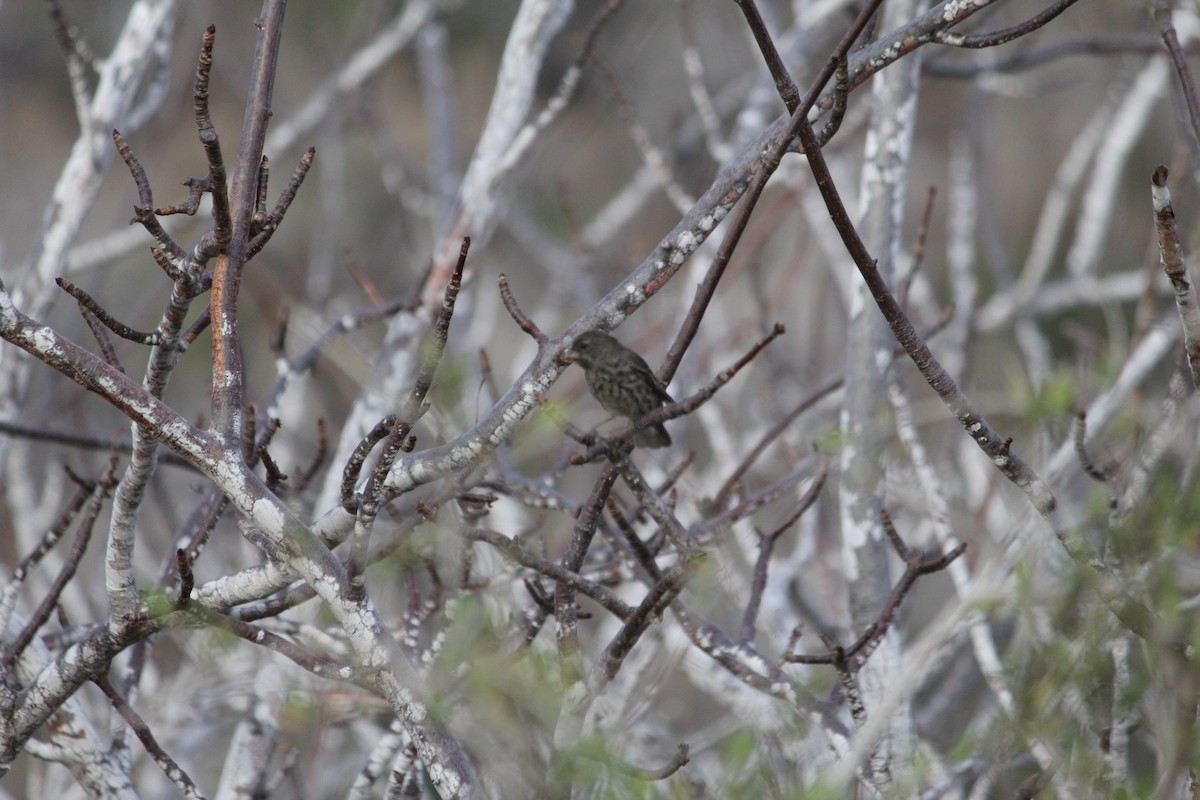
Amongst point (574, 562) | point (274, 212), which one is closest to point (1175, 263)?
point (574, 562)

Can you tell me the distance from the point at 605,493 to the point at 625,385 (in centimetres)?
42

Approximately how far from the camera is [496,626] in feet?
6.81

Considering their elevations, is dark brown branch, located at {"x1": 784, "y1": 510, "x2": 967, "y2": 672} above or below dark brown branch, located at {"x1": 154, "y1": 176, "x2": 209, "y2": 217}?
below

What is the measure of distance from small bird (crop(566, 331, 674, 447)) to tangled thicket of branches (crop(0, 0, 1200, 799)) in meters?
0.14

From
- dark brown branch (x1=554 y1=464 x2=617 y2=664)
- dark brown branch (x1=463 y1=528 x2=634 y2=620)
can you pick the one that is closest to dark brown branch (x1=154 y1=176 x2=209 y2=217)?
dark brown branch (x1=463 y1=528 x2=634 y2=620)

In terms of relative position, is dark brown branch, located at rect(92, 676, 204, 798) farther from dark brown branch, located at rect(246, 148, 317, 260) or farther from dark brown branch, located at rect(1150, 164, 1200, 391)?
dark brown branch, located at rect(1150, 164, 1200, 391)

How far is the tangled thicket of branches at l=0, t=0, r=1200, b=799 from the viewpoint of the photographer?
1.84 metres

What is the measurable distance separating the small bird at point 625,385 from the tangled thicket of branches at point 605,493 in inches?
5.5

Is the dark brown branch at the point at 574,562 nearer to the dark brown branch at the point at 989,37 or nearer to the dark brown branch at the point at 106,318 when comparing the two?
the dark brown branch at the point at 106,318

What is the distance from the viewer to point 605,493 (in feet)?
6.76

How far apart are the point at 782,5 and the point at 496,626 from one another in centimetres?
883

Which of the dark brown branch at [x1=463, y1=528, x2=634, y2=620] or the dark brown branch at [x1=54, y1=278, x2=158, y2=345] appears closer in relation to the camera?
the dark brown branch at [x1=54, y1=278, x2=158, y2=345]

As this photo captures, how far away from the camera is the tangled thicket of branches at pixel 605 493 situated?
6.03 ft

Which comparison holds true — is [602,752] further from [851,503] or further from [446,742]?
[851,503]
